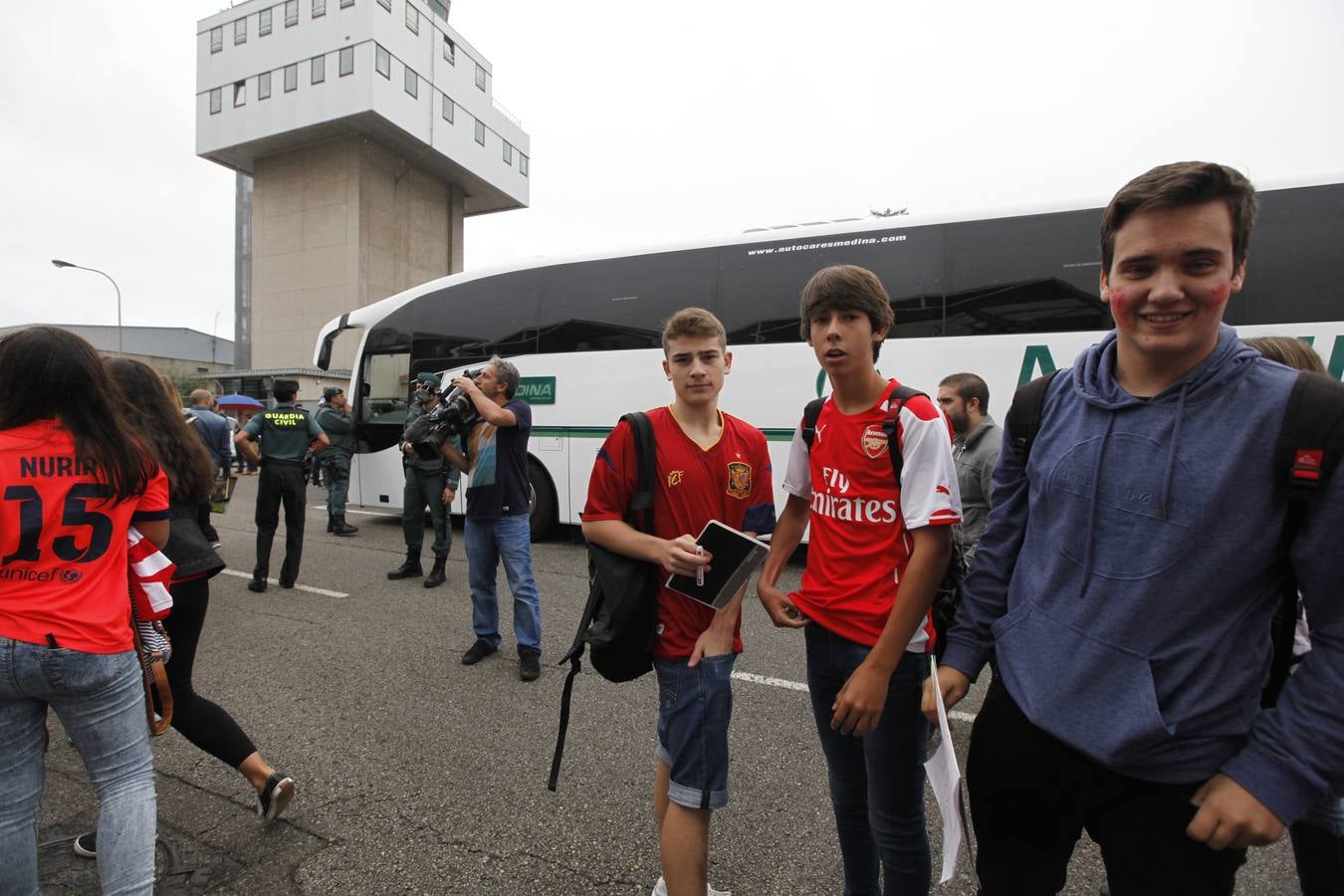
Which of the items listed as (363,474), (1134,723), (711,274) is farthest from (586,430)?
(1134,723)

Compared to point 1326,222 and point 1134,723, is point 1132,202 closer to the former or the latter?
point 1134,723

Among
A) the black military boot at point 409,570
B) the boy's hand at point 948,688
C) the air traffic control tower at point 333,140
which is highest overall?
the air traffic control tower at point 333,140

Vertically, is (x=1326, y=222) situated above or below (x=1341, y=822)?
above

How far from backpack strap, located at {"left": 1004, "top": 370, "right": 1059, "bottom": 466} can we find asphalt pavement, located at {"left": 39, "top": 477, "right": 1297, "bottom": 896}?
1.66 m

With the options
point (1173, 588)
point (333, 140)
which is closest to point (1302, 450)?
point (1173, 588)

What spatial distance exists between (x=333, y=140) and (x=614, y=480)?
38561 millimetres

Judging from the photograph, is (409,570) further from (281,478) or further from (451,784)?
(451,784)

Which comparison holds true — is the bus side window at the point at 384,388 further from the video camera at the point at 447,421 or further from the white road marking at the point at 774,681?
the white road marking at the point at 774,681

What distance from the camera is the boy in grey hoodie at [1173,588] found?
1002 mm

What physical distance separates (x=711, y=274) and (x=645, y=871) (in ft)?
19.9

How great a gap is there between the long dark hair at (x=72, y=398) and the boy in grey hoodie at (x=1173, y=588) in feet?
7.76

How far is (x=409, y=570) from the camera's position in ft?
20.6

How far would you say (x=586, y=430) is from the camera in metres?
7.77

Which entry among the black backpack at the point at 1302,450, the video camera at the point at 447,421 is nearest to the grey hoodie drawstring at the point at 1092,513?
the black backpack at the point at 1302,450
